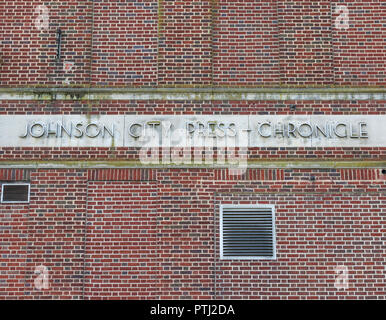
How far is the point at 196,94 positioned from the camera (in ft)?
31.5

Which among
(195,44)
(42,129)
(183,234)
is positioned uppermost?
(195,44)

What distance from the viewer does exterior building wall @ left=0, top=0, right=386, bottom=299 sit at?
8891mm

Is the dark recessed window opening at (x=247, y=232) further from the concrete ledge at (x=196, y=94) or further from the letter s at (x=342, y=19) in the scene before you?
the letter s at (x=342, y=19)

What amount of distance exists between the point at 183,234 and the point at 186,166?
1.20 m

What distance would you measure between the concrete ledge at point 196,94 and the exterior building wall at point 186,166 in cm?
3

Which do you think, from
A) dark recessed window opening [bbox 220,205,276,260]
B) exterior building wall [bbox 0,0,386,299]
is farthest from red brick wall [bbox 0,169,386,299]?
dark recessed window opening [bbox 220,205,276,260]

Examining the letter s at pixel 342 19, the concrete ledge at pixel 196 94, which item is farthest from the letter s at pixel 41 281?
the letter s at pixel 342 19

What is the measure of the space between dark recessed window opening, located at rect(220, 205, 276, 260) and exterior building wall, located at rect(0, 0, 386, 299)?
14cm

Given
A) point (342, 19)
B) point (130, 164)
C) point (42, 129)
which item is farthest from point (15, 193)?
point (342, 19)

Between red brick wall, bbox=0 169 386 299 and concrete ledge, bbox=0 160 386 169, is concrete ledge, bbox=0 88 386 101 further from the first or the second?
red brick wall, bbox=0 169 386 299

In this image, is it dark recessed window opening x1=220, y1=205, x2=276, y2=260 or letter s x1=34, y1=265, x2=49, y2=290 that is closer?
letter s x1=34, y1=265, x2=49, y2=290

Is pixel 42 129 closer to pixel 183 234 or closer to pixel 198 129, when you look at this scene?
pixel 198 129

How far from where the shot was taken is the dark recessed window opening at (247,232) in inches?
355

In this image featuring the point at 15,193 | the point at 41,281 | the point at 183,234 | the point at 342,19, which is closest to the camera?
the point at 41,281
